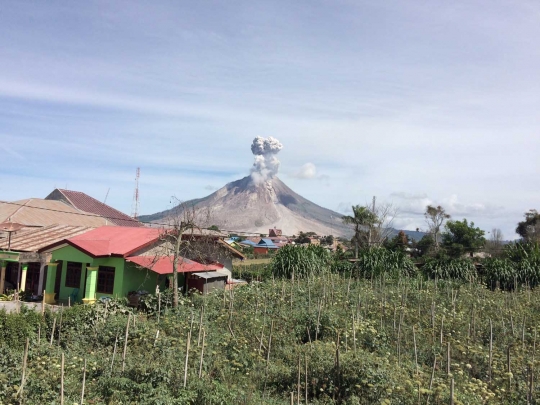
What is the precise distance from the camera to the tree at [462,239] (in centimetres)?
3938

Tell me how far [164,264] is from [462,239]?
2949cm

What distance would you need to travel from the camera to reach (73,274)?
20.8 metres

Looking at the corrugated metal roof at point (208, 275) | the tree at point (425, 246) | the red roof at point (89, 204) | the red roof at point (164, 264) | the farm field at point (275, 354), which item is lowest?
the farm field at point (275, 354)

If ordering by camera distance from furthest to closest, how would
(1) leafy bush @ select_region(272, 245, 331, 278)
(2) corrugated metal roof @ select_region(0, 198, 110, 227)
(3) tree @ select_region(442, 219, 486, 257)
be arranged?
(3) tree @ select_region(442, 219, 486, 257) → (2) corrugated metal roof @ select_region(0, 198, 110, 227) → (1) leafy bush @ select_region(272, 245, 331, 278)

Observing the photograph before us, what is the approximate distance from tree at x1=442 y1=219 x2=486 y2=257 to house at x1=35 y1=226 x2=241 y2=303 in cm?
2555

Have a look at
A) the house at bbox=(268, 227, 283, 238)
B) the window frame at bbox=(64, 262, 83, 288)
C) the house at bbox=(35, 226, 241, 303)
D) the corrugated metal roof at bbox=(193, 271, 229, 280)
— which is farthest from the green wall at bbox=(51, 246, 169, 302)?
the house at bbox=(268, 227, 283, 238)

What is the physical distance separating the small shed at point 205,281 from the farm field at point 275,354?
3085 mm

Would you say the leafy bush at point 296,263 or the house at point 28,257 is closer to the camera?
the house at point 28,257

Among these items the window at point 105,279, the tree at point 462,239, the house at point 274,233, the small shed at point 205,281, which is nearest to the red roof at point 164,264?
the small shed at point 205,281

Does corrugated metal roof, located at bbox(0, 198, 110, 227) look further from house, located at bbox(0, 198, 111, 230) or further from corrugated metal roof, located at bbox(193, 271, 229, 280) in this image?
corrugated metal roof, located at bbox(193, 271, 229, 280)

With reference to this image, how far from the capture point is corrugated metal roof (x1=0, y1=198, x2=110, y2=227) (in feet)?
105

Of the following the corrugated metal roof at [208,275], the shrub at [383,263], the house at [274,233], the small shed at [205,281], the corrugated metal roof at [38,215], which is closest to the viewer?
the corrugated metal roof at [208,275]

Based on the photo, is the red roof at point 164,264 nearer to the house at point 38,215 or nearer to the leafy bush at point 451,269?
the house at point 38,215

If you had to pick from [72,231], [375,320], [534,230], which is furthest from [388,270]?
[534,230]
